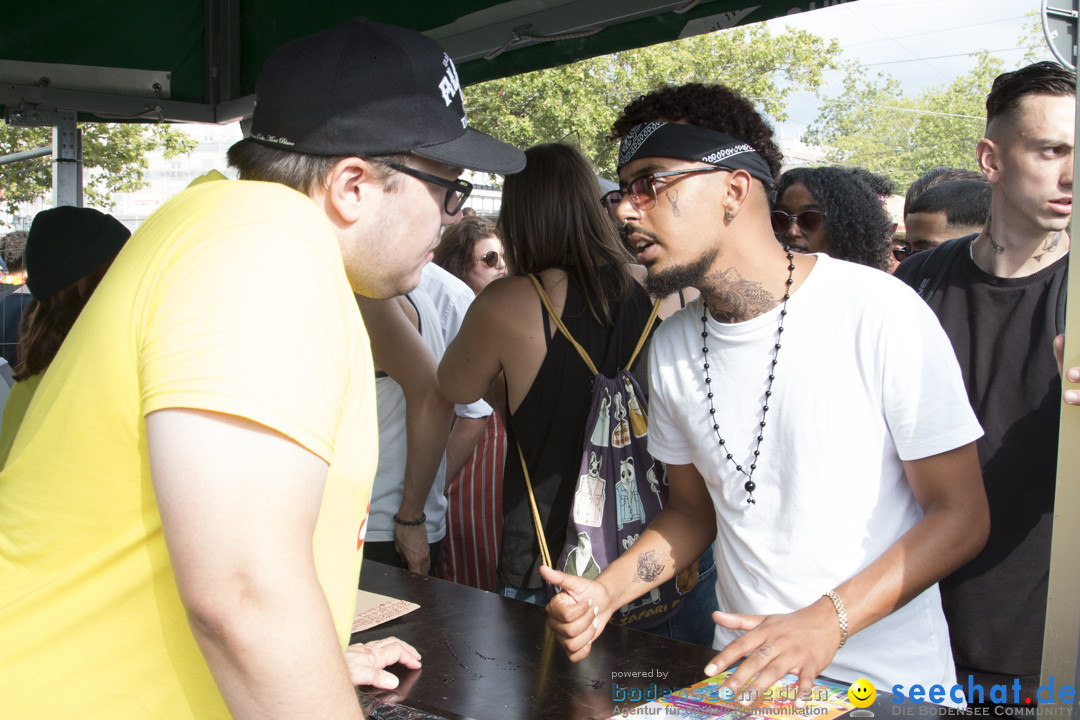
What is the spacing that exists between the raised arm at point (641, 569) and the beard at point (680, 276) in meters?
0.45

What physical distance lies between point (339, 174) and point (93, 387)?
45 centimetres

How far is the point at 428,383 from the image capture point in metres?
2.80

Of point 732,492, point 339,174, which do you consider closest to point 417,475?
point 732,492

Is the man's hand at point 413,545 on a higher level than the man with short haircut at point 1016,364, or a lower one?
lower

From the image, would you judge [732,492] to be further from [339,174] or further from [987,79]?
[987,79]

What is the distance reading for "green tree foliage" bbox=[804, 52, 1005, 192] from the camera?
45219mm

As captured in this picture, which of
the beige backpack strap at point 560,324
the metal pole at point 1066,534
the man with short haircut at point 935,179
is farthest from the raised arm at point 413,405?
the man with short haircut at point 935,179

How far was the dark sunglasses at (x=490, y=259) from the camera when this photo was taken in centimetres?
500

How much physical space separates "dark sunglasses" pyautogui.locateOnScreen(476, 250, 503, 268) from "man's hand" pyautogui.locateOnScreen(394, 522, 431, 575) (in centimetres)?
238

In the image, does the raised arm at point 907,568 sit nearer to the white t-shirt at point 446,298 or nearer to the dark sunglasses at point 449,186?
the dark sunglasses at point 449,186

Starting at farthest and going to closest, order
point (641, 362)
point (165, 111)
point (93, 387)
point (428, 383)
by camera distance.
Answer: point (165, 111) < point (428, 383) < point (641, 362) < point (93, 387)

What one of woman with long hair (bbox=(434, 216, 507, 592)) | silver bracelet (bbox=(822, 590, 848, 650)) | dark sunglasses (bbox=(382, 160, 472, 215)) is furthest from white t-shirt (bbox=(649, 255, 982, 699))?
woman with long hair (bbox=(434, 216, 507, 592))

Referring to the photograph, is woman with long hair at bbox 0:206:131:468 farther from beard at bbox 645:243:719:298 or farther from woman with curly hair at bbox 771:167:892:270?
woman with curly hair at bbox 771:167:892:270

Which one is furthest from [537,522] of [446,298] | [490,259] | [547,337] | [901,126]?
[901,126]
